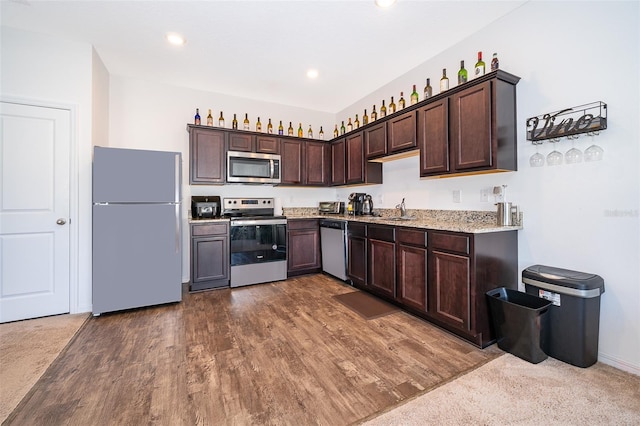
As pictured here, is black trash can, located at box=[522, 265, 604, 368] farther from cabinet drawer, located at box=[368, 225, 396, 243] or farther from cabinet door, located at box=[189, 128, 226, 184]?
cabinet door, located at box=[189, 128, 226, 184]

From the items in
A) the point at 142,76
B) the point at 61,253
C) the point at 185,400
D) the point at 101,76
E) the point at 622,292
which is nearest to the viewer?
the point at 185,400

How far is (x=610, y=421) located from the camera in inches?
53.7

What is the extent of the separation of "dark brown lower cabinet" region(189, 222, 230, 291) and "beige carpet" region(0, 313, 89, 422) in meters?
1.14

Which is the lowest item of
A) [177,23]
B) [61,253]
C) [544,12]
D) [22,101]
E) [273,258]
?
[273,258]

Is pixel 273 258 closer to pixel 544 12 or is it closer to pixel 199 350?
pixel 199 350

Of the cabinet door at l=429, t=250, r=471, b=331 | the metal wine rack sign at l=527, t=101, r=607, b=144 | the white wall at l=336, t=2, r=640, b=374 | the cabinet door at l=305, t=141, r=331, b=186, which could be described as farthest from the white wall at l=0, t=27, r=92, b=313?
the metal wine rack sign at l=527, t=101, r=607, b=144

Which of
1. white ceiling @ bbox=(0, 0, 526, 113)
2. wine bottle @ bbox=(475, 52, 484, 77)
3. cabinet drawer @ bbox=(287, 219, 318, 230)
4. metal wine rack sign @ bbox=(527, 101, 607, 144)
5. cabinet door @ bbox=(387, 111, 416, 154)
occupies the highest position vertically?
white ceiling @ bbox=(0, 0, 526, 113)

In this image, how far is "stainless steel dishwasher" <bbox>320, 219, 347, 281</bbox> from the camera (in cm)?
369

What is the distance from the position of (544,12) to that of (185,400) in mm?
3851

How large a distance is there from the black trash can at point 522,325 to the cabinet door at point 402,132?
1.75 meters

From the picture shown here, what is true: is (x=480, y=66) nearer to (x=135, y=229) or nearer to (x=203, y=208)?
(x=203, y=208)

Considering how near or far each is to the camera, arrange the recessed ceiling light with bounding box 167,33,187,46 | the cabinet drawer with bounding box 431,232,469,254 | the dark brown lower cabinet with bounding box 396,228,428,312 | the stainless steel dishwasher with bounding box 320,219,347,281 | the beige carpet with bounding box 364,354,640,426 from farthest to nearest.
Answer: the stainless steel dishwasher with bounding box 320,219,347,281 < the recessed ceiling light with bounding box 167,33,187,46 < the dark brown lower cabinet with bounding box 396,228,428,312 < the cabinet drawer with bounding box 431,232,469,254 < the beige carpet with bounding box 364,354,640,426

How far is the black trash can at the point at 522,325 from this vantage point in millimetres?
1860

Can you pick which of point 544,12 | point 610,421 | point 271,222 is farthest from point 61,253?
point 544,12
